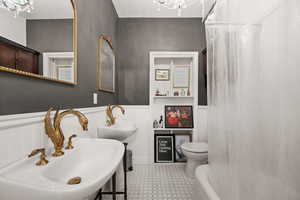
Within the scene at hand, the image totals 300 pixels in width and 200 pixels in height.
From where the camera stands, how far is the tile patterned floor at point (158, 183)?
65.6 inches

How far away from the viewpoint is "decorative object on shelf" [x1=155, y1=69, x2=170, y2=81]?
2699 mm

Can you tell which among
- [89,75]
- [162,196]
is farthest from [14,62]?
[162,196]

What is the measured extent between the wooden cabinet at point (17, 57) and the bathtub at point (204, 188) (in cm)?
136

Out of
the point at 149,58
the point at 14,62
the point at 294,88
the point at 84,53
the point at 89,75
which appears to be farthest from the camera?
the point at 149,58

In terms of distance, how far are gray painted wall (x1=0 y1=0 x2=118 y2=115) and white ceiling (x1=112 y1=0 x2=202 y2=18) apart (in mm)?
186

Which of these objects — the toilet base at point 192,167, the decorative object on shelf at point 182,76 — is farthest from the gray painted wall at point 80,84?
the toilet base at point 192,167

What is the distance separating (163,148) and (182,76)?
4.64 feet

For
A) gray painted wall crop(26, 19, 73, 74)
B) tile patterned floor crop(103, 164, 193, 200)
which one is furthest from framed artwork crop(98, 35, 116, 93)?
tile patterned floor crop(103, 164, 193, 200)

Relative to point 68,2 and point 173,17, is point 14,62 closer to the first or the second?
point 68,2

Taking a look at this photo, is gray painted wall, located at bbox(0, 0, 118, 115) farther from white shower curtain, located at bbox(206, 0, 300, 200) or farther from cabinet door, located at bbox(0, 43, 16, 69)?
white shower curtain, located at bbox(206, 0, 300, 200)

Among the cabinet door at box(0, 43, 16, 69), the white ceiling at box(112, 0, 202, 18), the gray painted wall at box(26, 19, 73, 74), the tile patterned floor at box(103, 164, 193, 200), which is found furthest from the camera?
the white ceiling at box(112, 0, 202, 18)

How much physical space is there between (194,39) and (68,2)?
2155 mm

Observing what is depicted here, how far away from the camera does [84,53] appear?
1.34 m

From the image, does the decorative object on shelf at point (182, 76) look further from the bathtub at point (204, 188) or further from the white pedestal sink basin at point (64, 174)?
the white pedestal sink basin at point (64, 174)
